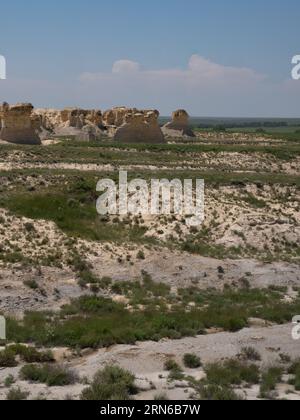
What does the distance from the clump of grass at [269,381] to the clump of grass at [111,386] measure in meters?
2.49

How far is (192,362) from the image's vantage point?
1356 centimetres

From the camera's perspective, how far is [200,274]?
22078 mm

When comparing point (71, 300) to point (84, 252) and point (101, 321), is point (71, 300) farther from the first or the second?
point (84, 252)

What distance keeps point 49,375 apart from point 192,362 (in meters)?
3.23

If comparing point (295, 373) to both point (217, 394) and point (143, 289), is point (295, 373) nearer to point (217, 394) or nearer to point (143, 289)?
point (217, 394)

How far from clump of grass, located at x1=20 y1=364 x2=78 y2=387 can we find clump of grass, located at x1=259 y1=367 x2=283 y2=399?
375 cm

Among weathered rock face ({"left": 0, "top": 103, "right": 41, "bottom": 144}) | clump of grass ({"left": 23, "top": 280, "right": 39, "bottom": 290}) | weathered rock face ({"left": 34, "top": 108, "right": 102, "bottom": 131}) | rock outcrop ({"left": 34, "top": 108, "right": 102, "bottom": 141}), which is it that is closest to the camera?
clump of grass ({"left": 23, "top": 280, "right": 39, "bottom": 290})

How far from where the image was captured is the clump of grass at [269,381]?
1167 cm

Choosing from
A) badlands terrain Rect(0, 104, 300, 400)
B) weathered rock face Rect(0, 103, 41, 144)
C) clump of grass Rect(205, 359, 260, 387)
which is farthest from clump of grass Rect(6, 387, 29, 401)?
weathered rock face Rect(0, 103, 41, 144)

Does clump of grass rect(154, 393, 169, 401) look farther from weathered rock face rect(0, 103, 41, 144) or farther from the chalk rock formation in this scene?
the chalk rock formation

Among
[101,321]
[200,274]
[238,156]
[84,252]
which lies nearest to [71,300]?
[101,321]

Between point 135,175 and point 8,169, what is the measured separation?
21.6 feet

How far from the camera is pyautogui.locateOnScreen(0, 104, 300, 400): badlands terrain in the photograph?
→ 12.5 meters

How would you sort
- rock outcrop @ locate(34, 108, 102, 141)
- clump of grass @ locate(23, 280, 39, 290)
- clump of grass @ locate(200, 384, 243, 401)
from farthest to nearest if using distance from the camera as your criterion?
rock outcrop @ locate(34, 108, 102, 141) → clump of grass @ locate(23, 280, 39, 290) → clump of grass @ locate(200, 384, 243, 401)
